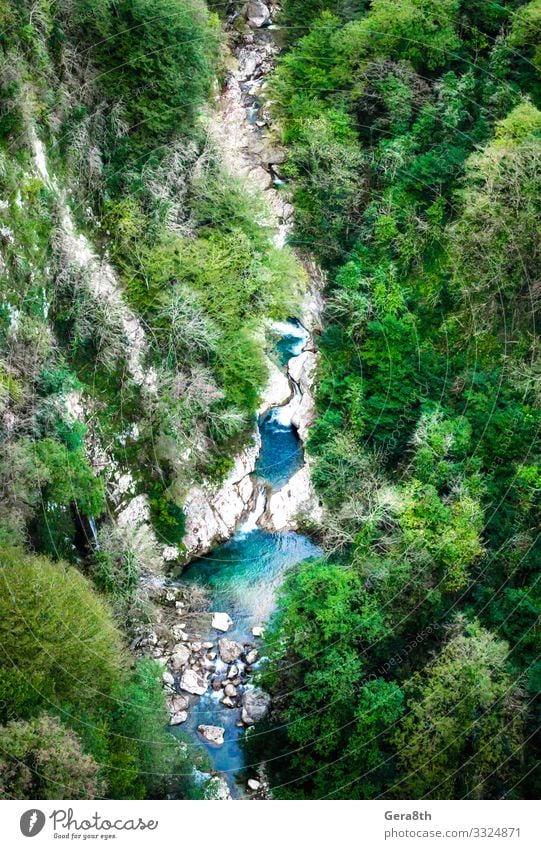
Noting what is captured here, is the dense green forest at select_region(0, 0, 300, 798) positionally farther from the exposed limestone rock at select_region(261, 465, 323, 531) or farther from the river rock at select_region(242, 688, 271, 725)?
the river rock at select_region(242, 688, 271, 725)

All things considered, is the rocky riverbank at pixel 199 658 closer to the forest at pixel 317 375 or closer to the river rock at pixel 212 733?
the river rock at pixel 212 733

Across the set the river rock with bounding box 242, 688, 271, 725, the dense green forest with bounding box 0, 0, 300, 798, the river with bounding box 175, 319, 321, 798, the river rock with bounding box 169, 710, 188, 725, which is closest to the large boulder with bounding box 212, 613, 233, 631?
the river with bounding box 175, 319, 321, 798

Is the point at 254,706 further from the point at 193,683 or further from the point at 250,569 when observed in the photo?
the point at 250,569

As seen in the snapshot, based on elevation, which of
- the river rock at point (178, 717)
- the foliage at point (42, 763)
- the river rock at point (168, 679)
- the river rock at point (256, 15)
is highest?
the river rock at point (256, 15)

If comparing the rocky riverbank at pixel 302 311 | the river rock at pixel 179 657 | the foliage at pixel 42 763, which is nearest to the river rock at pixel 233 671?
the river rock at pixel 179 657

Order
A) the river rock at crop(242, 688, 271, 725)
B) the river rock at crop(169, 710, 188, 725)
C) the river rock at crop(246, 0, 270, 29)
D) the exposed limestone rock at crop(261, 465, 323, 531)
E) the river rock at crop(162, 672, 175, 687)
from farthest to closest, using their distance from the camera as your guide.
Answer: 1. the river rock at crop(246, 0, 270, 29)
2. the exposed limestone rock at crop(261, 465, 323, 531)
3. the river rock at crop(162, 672, 175, 687)
4. the river rock at crop(242, 688, 271, 725)
5. the river rock at crop(169, 710, 188, 725)

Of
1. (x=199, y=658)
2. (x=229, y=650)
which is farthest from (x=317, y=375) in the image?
(x=199, y=658)
